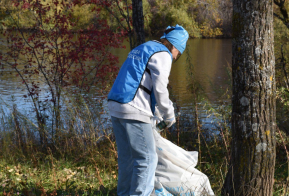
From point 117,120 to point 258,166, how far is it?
4.32 feet

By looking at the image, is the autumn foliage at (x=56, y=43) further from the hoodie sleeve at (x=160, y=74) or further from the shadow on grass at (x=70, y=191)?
the hoodie sleeve at (x=160, y=74)

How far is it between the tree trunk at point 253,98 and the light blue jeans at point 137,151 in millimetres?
776

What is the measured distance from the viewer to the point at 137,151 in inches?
104

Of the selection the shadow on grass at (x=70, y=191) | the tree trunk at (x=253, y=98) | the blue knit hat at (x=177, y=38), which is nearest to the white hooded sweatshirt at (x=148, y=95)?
the blue knit hat at (x=177, y=38)

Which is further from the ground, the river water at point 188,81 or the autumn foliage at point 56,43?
the autumn foliage at point 56,43

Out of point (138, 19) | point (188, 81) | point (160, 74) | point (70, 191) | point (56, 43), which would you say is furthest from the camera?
point (188, 81)

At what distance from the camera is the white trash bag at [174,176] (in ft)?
9.69

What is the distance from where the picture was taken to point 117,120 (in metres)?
2.67

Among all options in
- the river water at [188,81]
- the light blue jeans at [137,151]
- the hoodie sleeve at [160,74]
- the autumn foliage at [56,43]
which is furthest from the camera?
the river water at [188,81]

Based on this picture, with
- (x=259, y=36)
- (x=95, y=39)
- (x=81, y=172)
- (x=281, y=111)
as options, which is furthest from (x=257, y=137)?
(x=95, y=39)

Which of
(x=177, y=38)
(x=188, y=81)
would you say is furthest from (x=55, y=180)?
(x=188, y=81)

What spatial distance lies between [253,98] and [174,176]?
1.06 metres

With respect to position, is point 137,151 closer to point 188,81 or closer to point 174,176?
point 174,176

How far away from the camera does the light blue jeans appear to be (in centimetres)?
260
